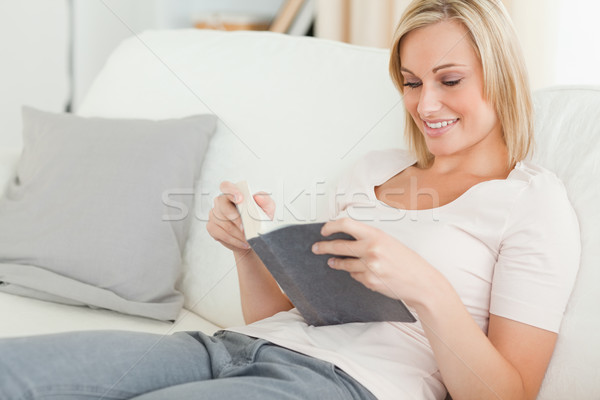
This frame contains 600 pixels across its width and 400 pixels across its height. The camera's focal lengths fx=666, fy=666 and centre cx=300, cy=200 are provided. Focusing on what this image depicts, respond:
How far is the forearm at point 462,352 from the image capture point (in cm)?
84

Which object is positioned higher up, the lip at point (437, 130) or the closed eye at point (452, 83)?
the closed eye at point (452, 83)

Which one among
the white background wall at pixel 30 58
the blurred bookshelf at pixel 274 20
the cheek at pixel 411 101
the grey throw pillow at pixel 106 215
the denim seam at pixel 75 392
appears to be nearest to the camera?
the denim seam at pixel 75 392

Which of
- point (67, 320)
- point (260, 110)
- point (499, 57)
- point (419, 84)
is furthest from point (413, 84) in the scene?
point (67, 320)

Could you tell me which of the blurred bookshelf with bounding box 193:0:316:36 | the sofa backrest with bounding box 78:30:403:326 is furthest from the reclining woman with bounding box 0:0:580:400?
the blurred bookshelf with bounding box 193:0:316:36

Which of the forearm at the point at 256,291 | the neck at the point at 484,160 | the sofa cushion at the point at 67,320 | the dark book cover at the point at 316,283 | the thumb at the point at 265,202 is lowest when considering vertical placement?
the sofa cushion at the point at 67,320

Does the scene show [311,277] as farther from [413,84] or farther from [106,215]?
[106,215]

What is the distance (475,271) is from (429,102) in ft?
0.91

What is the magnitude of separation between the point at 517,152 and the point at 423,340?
13.3 inches

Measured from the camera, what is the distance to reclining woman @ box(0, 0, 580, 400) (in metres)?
0.81

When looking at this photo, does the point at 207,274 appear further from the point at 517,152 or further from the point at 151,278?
the point at 517,152

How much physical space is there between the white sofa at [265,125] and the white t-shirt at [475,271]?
5 centimetres

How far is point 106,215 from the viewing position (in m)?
1.30

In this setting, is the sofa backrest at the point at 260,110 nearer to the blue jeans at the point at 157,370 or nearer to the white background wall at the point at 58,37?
the blue jeans at the point at 157,370

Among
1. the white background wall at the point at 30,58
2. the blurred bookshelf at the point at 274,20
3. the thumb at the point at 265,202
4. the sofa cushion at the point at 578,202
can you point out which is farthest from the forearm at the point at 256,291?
the white background wall at the point at 30,58
